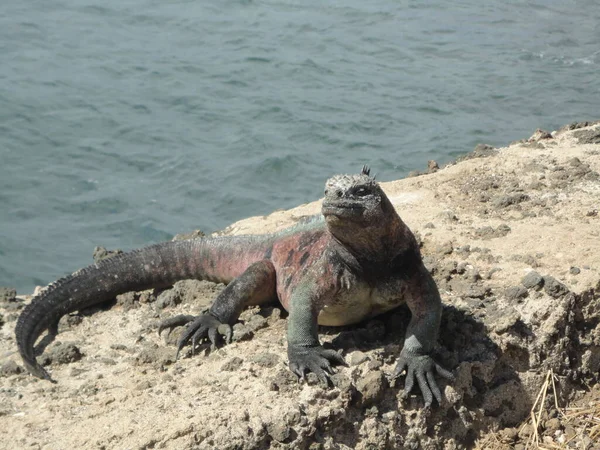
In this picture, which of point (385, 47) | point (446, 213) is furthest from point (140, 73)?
point (446, 213)

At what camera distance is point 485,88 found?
47.3 ft

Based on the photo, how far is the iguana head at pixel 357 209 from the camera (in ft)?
14.3

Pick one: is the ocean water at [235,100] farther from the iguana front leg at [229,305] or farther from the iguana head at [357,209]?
the iguana head at [357,209]

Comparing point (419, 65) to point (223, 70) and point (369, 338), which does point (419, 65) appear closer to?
point (223, 70)

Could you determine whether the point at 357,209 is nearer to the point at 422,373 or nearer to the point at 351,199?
the point at 351,199

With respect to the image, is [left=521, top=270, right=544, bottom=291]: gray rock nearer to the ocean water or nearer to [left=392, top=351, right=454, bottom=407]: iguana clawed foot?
[left=392, top=351, right=454, bottom=407]: iguana clawed foot

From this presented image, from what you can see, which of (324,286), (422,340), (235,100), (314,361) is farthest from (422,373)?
(235,100)

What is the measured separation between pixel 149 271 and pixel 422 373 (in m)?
2.32

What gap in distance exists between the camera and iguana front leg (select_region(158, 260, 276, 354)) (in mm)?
5227

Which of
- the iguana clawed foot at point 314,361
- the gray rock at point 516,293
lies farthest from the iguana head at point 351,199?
the gray rock at point 516,293

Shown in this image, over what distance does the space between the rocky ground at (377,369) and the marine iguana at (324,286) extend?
0.37 feet

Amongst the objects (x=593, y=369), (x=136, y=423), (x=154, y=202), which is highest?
(x=136, y=423)

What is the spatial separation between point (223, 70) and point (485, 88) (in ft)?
14.1

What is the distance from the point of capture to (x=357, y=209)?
14.4 feet
